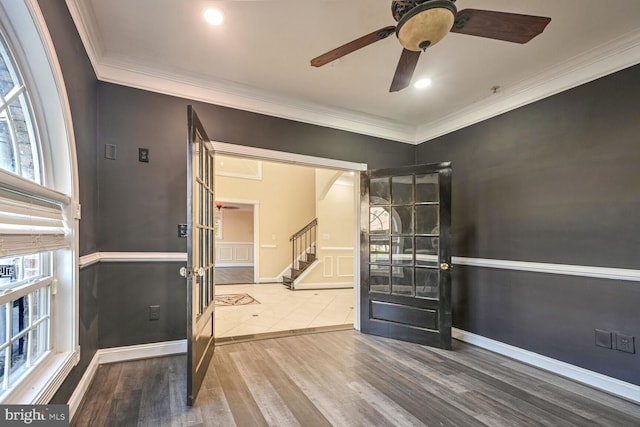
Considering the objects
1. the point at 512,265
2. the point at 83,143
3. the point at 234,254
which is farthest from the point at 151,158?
the point at 234,254

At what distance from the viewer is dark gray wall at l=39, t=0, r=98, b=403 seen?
1803 millimetres

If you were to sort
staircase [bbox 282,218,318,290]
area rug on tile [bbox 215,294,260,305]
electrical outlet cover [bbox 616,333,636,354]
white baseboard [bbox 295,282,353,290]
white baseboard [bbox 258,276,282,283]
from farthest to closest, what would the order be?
1. white baseboard [bbox 258,276,282,283]
2. staircase [bbox 282,218,318,290]
3. white baseboard [bbox 295,282,353,290]
4. area rug on tile [bbox 215,294,260,305]
5. electrical outlet cover [bbox 616,333,636,354]

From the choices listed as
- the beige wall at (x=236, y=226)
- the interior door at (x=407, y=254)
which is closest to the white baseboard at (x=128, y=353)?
the interior door at (x=407, y=254)

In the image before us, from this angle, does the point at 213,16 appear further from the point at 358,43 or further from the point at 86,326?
the point at 86,326

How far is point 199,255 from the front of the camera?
241 cm

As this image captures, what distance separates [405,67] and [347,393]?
245 centimetres

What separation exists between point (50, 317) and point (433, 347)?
338 cm

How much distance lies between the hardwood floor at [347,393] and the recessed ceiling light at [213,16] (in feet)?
9.16

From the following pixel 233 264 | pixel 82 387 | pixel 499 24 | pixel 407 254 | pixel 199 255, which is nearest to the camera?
pixel 499 24

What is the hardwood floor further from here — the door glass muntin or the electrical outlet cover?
the door glass muntin

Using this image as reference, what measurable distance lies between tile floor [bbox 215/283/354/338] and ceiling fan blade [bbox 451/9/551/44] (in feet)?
11.9

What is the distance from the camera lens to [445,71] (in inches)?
114

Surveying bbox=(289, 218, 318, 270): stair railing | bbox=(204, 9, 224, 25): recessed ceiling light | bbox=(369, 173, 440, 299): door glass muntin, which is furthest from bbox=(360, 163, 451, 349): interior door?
bbox=(289, 218, 318, 270): stair railing

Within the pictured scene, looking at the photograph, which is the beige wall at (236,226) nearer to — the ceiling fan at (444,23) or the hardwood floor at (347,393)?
the hardwood floor at (347,393)
